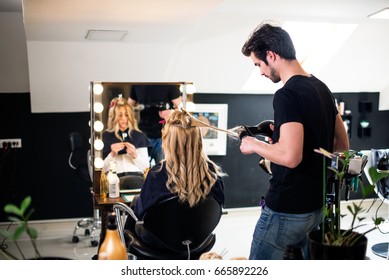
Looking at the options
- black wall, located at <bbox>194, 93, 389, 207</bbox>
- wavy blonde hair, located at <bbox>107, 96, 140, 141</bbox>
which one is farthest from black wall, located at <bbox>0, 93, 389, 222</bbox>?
wavy blonde hair, located at <bbox>107, 96, 140, 141</bbox>

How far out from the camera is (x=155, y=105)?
2268 millimetres

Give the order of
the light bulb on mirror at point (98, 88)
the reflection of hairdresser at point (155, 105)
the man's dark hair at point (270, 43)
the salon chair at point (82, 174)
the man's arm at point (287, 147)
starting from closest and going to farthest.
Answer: the man's arm at point (287, 147)
the man's dark hair at point (270, 43)
the light bulb on mirror at point (98, 88)
the reflection of hairdresser at point (155, 105)
the salon chair at point (82, 174)

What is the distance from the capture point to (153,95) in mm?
2236

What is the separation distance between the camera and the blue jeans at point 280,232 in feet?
5.24

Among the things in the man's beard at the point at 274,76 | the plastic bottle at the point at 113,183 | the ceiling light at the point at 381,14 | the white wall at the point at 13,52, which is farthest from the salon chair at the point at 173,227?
the ceiling light at the point at 381,14

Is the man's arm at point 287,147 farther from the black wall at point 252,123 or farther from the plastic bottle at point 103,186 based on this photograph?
the plastic bottle at point 103,186

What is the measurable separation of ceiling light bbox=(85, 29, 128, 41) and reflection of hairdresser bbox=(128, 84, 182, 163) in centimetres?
31

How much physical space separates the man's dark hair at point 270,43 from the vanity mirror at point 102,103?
1.95ft

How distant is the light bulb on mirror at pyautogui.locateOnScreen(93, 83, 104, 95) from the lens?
2129 millimetres

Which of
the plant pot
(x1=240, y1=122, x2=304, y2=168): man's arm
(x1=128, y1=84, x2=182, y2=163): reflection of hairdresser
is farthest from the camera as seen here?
(x1=128, y1=84, x2=182, y2=163): reflection of hairdresser

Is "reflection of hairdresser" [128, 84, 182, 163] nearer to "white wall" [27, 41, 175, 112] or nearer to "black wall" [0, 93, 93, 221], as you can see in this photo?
"white wall" [27, 41, 175, 112]

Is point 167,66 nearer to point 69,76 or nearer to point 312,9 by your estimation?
point 69,76

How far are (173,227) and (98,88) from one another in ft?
2.14

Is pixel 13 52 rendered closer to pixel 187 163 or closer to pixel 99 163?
pixel 99 163
